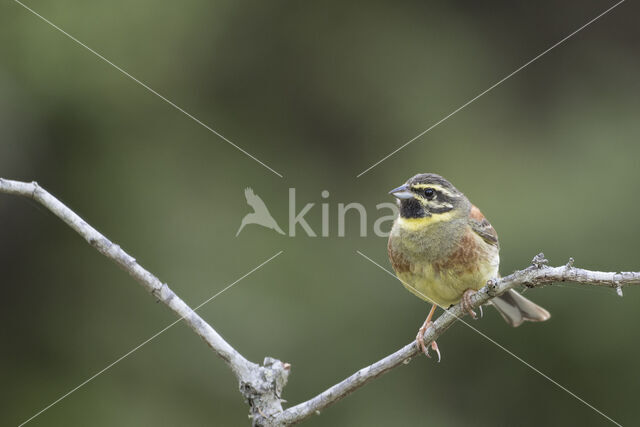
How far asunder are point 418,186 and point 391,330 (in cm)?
270

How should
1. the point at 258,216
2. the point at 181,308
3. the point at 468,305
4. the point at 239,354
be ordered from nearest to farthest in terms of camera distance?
the point at 181,308 < the point at 239,354 < the point at 468,305 < the point at 258,216

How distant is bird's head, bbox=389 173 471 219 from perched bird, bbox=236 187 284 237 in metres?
3.12

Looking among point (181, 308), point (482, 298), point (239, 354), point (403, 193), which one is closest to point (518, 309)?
point (403, 193)

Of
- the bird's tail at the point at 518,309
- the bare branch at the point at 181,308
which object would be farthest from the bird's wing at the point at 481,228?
the bare branch at the point at 181,308

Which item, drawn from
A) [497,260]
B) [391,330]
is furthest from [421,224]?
[391,330]

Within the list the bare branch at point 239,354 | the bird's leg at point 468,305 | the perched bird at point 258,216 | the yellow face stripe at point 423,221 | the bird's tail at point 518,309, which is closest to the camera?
the bare branch at point 239,354

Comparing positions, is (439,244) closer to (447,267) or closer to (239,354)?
(447,267)

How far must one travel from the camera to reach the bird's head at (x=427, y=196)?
5008 mm

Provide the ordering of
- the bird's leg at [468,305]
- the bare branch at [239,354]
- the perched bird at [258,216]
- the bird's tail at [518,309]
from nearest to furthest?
1. the bare branch at [239,354]
2. the bird's leg at [468,305]
3. the bird's tail at [518,309]
4. the perched bird at [258,216]

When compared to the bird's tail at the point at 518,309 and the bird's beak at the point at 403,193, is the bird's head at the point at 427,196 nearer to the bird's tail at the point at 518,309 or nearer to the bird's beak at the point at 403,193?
the bird's beak at the point at 403,193

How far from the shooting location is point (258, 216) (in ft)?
26.4

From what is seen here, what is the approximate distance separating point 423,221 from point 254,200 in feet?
11.3

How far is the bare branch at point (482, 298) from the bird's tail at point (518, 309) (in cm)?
165

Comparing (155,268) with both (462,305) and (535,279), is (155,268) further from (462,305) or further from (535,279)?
(535,279)
